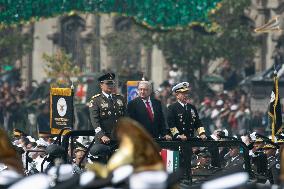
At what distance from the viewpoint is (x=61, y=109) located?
2569cm

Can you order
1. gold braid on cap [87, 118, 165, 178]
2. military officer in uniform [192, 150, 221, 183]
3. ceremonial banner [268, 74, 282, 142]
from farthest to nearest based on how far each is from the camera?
1. ceremonial banner [268, 74, 282, 142]
2. military officer in uniform [192, 150, 221, 183]
3. gold braid on cap [87, 118, 165, 178]

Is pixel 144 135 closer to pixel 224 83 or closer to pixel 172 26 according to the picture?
pixel 172 26

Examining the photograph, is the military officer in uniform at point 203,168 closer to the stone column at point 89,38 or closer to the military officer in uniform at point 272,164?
the military officer in uniform at point 272,164

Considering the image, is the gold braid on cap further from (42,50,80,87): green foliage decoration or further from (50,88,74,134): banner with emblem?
(42,50,80,87): green foliage decoration

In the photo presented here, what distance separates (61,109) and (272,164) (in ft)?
17.6

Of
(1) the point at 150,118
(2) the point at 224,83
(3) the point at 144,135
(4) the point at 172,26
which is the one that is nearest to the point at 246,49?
(2) the point at 224,83

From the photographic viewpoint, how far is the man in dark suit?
21.5 m

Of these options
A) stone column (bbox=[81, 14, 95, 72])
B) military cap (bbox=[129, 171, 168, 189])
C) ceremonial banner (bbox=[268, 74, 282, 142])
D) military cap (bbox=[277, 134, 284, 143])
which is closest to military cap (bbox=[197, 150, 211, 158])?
military cap (bbox=[277, 134, 284, 143])

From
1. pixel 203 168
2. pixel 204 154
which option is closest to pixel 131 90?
pixel 204 154

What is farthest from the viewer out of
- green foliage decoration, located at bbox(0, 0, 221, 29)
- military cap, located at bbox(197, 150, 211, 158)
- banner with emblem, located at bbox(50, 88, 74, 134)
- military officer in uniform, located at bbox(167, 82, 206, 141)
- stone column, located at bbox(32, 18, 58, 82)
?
stone column, located at bbox(32, 18, 58, 82)

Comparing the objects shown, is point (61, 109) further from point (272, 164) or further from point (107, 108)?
point (272, 164)

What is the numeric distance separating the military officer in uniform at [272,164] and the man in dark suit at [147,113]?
1453mm

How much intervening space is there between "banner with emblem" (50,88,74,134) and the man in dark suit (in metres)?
3.81

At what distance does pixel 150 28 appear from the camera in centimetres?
3869
